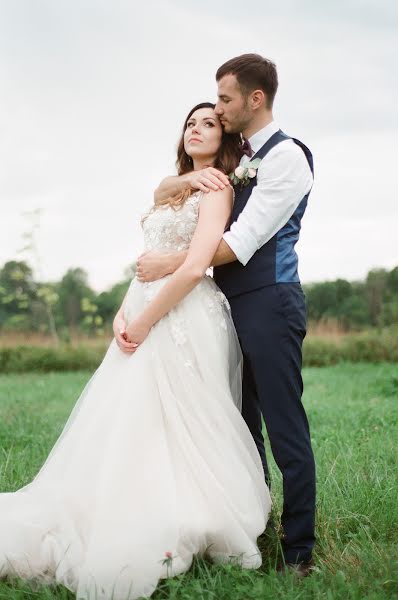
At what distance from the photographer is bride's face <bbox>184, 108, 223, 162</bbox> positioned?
3270 mm

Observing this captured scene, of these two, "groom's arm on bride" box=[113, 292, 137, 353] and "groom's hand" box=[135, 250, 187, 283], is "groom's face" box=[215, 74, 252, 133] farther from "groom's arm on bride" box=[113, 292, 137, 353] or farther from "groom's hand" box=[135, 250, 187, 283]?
"groom's arm on bride" box=[113, 292, 137, 353]

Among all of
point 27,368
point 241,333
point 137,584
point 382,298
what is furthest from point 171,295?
point 382,298

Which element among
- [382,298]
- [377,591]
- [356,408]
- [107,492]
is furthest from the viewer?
[382,298]

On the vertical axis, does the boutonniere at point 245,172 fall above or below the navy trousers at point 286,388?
above

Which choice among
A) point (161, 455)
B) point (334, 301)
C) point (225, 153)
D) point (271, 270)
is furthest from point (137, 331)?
point (334, 301)

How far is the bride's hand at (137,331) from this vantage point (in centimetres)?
312

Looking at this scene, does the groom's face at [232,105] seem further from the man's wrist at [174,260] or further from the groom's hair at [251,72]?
the man's wrist at [174,260]

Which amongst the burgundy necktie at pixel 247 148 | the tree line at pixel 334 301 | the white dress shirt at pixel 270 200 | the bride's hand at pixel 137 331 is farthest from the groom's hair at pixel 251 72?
the tree line at pixel 334 301

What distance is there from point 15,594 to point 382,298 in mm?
22578

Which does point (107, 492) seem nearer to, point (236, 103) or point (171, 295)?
point (171, 295)

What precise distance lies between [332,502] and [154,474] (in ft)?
4.18

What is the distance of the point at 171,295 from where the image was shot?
3.04 meters

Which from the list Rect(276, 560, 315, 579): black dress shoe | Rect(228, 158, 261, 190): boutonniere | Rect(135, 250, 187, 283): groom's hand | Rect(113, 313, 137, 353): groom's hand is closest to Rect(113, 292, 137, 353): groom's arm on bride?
Rect(113, 313, 137, 353): groom's hand

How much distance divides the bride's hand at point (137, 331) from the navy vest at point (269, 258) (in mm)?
415
